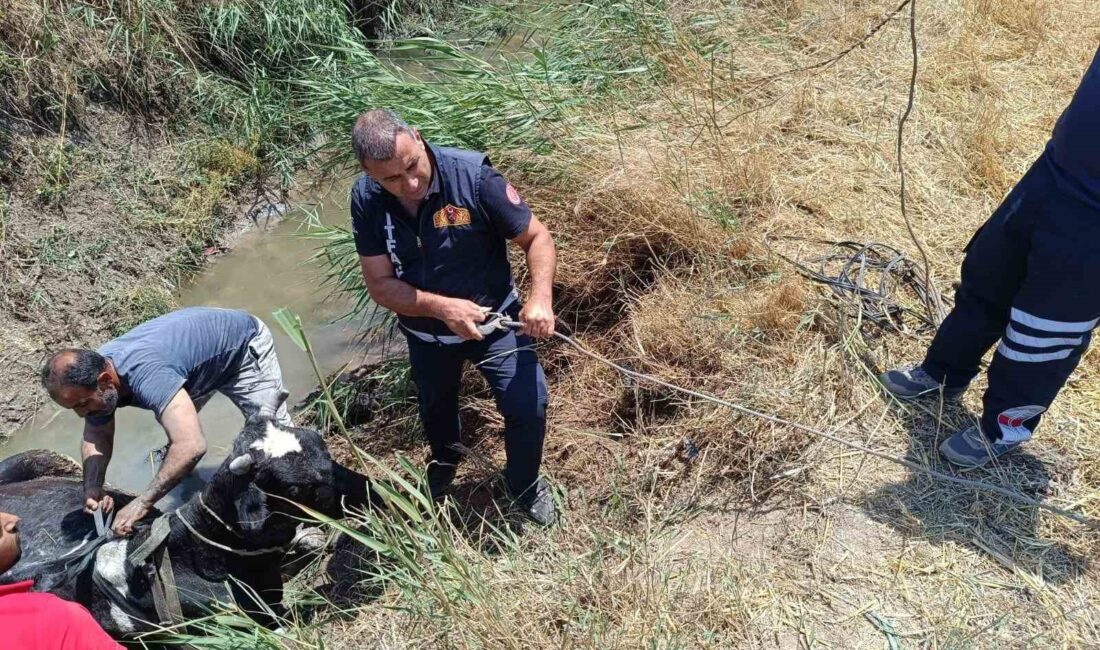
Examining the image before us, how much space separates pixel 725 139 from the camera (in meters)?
4.39

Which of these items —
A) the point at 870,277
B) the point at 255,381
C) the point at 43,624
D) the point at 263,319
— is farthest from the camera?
the point at 263,319

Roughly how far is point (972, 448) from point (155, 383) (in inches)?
125

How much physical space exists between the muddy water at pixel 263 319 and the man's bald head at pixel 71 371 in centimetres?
143

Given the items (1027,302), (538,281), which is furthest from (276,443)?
(1027,302)

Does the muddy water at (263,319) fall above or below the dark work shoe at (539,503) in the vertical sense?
below

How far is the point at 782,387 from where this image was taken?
3305 millimetres

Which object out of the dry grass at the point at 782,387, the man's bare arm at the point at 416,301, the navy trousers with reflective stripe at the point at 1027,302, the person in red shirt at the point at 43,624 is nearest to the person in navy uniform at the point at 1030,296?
the navy trousers with reflective stripe at the point at 1027,302

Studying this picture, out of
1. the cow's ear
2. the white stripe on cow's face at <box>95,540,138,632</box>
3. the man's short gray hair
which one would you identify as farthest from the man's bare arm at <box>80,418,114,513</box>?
the man's short gray hair

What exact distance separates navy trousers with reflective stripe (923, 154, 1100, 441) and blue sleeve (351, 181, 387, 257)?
209 cm

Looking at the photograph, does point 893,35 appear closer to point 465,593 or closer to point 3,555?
point 465,593

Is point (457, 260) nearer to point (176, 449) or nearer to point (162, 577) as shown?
point (176, 449)

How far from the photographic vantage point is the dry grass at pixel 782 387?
258cm

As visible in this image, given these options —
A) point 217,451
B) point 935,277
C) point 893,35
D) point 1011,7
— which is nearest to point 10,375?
point 217,451

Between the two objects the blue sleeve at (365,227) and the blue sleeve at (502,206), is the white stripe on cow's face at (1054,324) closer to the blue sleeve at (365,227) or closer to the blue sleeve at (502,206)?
the blue sleeve at (502,206)
